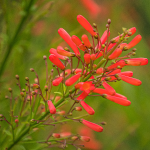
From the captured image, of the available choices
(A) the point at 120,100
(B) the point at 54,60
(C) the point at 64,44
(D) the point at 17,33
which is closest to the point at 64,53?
(B) the point at 54,60

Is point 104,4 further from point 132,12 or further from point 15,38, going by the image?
point 15,38

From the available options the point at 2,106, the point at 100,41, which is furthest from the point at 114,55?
the point at 2,106

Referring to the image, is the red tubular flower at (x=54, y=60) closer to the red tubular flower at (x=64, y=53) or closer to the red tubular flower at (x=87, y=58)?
the red tubular flower at (x=64, y=53)

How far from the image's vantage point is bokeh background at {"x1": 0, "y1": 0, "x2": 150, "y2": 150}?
2.44 meters

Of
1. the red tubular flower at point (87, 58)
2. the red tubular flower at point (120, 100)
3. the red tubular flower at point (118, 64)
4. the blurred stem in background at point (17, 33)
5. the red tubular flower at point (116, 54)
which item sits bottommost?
the red tubular flower at point (120, 100)

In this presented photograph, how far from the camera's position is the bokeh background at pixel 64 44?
2.44 meters

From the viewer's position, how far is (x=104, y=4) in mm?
5738

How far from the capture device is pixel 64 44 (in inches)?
177

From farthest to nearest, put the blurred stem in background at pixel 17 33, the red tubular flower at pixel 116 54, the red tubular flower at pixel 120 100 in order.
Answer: the blurred stem in background at pixel 17 33 < the red tubular flower at pixel 120 100 < the red tubular flower at pixel 116 54

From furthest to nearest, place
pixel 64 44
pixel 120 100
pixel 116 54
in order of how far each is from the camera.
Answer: pixel 64 44
pixel 120 100
pixel 116 54

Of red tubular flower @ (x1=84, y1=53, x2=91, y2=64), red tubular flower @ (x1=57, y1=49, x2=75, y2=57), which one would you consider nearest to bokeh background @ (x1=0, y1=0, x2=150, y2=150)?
red tubular flower @ (x1=57, y1=49, x2=75, y2=57)

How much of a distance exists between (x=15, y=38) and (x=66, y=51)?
1.18 metres

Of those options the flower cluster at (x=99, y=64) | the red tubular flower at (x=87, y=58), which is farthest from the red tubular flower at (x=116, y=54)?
the red tubular flower at (x=87, y=58)

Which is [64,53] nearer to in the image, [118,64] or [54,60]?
[54,60]
